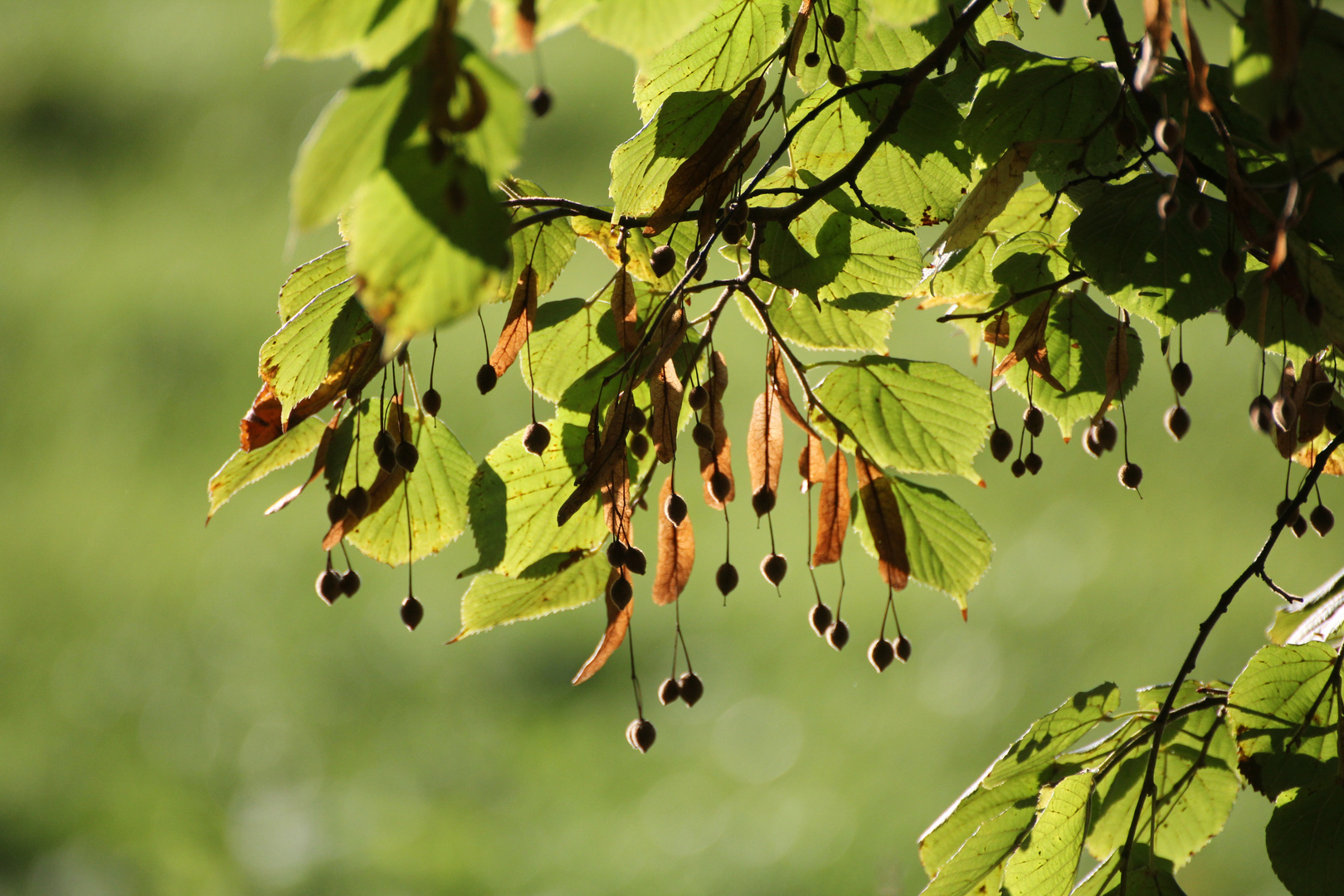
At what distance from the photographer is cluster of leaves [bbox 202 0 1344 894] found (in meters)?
0.75

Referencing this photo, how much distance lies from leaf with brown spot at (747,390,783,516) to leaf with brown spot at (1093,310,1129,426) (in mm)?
267

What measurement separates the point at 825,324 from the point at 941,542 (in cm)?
21

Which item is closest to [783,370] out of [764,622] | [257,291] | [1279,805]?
[1279,805]

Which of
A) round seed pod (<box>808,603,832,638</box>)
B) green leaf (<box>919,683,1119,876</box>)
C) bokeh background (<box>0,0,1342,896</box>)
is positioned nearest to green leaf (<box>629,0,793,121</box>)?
round seed pod (<box>808,603,832,638</box>)

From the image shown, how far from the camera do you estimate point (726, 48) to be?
86 cm

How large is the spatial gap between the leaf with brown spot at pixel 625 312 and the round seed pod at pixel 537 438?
0.09m

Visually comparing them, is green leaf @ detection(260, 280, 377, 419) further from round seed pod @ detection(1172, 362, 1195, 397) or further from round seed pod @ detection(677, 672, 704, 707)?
round seed pod @ detection(1172, 362, 1195, 397)

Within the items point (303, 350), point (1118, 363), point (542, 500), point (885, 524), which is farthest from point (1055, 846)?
point (303, 350)

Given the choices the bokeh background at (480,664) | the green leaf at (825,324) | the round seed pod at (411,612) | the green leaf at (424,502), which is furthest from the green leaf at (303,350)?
the bokeh background at (480,664)

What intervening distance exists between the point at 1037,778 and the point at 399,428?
2.02 ft

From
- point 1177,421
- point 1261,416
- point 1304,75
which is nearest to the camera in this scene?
point 1304,75

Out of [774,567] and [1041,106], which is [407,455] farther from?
[1041,106]

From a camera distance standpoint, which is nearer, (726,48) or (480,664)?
(726,48)

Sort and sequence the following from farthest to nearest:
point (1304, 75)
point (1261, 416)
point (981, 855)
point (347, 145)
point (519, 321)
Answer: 1. point (981, 855)
2. point (519, 321)
3. point (1261, 416)
4. point (1304, 75)
5. point (347, 145)
